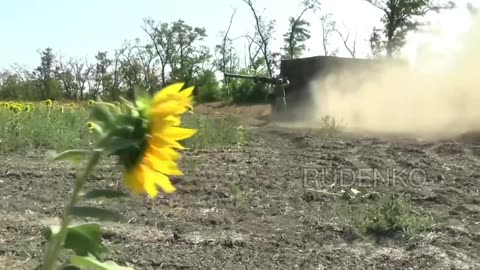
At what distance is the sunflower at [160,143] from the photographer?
74 cm

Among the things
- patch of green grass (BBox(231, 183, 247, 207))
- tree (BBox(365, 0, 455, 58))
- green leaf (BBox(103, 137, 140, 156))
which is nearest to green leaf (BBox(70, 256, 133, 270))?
green leaf (BBox(103, 137, 140, 156))

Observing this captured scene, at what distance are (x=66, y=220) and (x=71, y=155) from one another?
69 millimetres

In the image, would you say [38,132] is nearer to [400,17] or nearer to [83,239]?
[83,239]

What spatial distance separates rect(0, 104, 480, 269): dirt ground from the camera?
400 centimetres

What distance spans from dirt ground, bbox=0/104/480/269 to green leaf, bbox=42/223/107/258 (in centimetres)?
294

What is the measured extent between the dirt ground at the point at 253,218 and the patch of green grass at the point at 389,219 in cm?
8

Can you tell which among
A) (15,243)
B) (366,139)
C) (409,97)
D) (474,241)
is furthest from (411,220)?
(409,97)

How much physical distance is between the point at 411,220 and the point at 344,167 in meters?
2.55

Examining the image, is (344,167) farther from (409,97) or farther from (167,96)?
(409,97)

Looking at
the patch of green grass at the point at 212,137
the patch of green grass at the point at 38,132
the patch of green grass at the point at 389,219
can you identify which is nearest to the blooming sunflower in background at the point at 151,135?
the patch of green grass at the point at 389,219

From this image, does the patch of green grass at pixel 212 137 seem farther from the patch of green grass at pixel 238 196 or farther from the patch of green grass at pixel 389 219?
the patch of green grass at pixel 389 219

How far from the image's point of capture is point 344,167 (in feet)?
23.6

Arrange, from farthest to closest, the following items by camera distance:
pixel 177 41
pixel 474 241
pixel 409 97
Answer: pixel 177 41 → pixel 409 97 → pixel 474 241

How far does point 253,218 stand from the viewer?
485 centimetres
